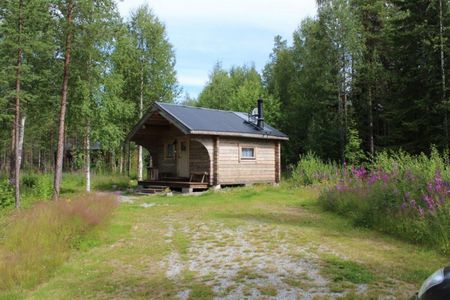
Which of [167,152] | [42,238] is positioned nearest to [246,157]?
[167,152]

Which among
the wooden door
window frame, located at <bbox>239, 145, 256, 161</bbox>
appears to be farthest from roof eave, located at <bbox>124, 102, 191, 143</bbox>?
window frame, located at <bbox>239, 145, 256, 161</bbox>

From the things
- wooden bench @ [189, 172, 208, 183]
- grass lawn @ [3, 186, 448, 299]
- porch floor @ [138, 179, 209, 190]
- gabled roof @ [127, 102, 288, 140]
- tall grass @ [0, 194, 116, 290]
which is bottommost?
grass lawn @ [3, 186, 448, 299]

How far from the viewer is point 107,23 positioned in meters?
14.7

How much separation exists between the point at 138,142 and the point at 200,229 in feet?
44.0

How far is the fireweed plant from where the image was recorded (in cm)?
692

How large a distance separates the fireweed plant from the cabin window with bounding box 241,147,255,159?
855 centimetres

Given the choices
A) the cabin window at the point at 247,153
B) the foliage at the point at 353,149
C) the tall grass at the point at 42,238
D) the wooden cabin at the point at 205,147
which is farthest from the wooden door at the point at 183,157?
the foliage at the point at 353,149

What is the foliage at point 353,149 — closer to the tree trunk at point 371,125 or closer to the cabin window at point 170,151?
the tree trunk at point 371,125

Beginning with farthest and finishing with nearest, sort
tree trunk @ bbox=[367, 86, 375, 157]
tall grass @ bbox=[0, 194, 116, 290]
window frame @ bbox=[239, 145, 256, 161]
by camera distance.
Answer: tree trunk @ bbox=[367, 86, 375, 157], window frame @ bbox=[239, 145, 256, 161], tall grass @ bbox=[0, 194, 116, 290]

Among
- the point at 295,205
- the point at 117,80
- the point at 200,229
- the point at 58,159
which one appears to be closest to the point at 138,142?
the point at 117,80

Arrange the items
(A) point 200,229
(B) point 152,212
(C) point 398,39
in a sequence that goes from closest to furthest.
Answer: (A) point 200,229 → (B) point 152,212 → (C) point 398,39

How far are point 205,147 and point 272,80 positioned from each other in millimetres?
25172

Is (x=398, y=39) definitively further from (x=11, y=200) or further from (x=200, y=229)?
(x=11, y=200)

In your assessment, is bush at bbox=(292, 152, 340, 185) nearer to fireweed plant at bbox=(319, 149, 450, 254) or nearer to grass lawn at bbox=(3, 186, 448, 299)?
fireweed plant at bbox=(319, 149, 450, 254)
